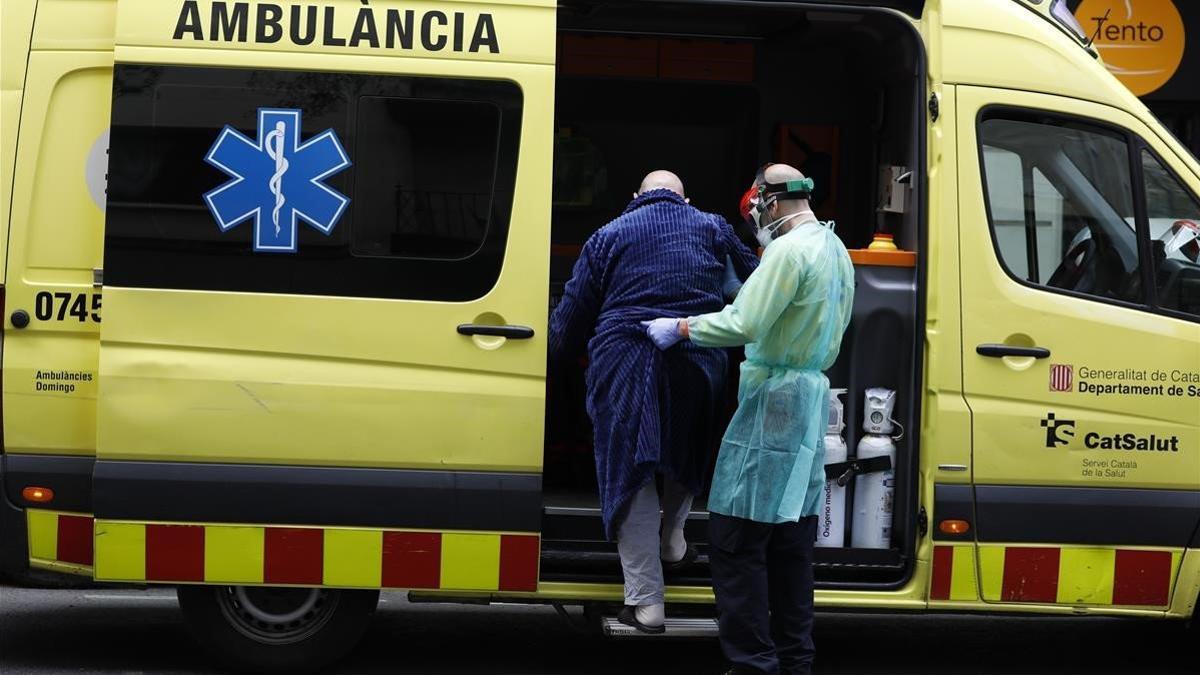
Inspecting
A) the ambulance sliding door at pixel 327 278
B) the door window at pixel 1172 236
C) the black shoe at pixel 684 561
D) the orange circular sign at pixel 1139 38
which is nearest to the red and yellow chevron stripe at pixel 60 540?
the ambulance sliding door at pixel 327 278

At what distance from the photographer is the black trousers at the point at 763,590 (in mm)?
5457

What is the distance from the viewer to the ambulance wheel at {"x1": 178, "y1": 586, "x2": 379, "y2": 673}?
576 centimetres

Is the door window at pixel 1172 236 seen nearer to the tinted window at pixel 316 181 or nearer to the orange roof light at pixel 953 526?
the orange roof light at pixel 953 526

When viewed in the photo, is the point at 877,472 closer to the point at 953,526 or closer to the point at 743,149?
the point at 953,526

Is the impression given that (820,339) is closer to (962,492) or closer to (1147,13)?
(962,492)

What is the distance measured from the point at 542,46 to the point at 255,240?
1187 mm

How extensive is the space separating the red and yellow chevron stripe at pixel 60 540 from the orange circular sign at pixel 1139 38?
7.44m

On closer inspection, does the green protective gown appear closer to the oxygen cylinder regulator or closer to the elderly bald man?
the elderly bald man

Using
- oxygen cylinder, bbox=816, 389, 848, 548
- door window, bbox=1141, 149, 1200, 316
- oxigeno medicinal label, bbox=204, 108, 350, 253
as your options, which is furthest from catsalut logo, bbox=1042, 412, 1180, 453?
oxigeno medicinal label, bbox=204, 108, 350, 253

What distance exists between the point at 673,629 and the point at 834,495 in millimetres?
826

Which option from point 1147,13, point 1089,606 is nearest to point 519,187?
point 1089,606

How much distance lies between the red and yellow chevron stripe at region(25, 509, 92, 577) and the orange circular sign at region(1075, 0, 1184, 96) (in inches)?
293

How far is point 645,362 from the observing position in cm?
567

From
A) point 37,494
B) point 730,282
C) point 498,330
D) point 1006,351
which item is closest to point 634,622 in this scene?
point 498,330
